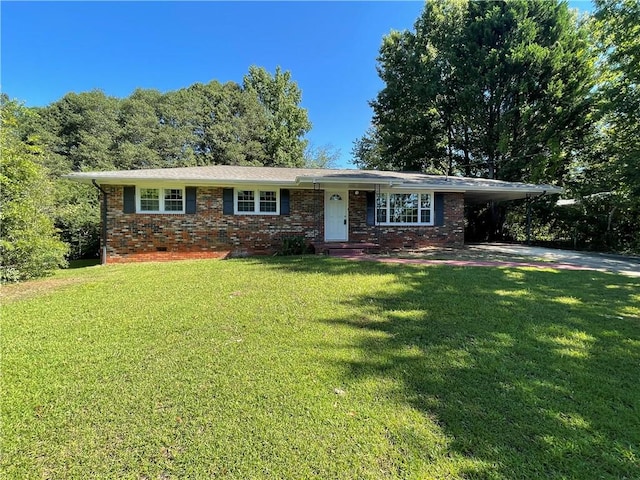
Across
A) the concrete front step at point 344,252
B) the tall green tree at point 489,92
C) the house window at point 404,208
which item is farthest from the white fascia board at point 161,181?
the tall green tree at point 489,92

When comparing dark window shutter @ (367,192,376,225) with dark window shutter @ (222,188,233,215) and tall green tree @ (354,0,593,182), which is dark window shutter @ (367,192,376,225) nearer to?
dark window shutter @ (222,188,233,215)

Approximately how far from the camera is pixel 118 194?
10.3m

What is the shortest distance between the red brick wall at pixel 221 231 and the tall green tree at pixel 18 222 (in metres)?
2.96

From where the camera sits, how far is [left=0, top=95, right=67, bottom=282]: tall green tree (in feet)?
21.3

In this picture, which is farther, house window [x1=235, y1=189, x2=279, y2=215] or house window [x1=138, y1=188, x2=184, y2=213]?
house window [x1=235, y1=189, x2=279, y2=215]

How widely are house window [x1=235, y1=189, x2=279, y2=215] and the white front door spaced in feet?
6.16

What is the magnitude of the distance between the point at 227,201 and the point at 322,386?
9.30 meters

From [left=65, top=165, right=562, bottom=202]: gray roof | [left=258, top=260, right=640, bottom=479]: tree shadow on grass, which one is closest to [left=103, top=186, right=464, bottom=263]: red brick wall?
[left=65, top=165, right=562, bottom=202]: gray roof

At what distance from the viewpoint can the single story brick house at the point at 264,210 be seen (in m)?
10.3

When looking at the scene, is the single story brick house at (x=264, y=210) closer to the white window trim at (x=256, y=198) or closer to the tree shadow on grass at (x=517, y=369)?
the white window trim at (x=256, y=198)

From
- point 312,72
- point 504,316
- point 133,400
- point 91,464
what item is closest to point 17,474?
point 91,464

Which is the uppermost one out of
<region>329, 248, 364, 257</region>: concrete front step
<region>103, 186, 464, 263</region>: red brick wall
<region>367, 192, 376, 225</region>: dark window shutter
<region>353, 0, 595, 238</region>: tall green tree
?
<region>353, 0, 595, 238</region>: tall green tree

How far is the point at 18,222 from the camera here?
22.2 ft

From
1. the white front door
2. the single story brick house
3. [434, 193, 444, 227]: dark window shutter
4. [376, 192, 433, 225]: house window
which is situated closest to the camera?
the single story brick house
